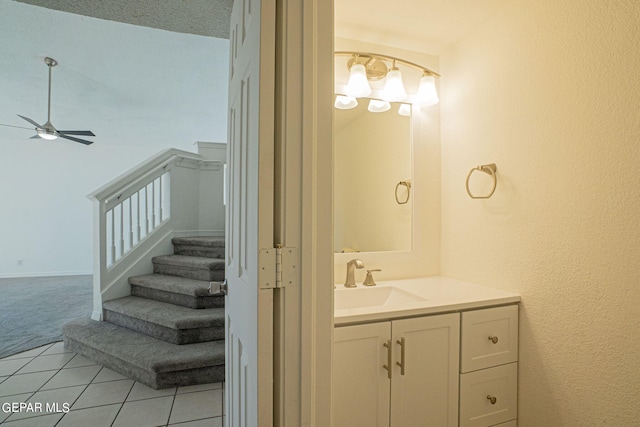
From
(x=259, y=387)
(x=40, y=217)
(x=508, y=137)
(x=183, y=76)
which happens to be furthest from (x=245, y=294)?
(x=40, y=217)

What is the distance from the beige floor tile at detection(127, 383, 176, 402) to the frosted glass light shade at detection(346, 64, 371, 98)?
7.26 ft

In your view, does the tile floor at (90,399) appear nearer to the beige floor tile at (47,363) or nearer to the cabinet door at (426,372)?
the beige floor tile at (47,363)

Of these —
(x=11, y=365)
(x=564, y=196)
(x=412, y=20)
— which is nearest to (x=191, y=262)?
(x=11, y=365)

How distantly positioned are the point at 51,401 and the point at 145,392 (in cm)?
52

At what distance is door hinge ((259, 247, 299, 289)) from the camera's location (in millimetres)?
744

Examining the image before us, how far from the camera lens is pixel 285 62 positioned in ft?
2.47

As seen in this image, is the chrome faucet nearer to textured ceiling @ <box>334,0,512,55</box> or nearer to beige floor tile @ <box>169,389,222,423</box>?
beige floor tile @ <box>169,389,222,423</box>

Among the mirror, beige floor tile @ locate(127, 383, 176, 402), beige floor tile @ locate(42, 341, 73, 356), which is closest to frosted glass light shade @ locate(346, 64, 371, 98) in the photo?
the mirror

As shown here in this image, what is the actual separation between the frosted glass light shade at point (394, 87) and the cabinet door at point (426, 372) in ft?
4.04

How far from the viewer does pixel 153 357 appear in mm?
2098

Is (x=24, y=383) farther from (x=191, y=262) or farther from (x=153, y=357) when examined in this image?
(x=191, y=262)

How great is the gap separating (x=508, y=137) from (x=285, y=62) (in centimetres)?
130

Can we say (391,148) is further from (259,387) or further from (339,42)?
(259,387)

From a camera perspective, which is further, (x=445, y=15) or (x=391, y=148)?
(x=391, y=148)
